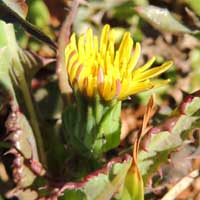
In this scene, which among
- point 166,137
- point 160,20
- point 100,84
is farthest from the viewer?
point 160,20

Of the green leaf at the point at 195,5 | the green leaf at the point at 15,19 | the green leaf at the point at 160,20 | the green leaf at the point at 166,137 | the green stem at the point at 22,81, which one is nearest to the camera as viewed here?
the green leaf at the point at 15,19

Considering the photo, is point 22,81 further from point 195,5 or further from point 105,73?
point 195,5

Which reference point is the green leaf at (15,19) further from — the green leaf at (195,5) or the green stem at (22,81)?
the green leaf at (195,5)

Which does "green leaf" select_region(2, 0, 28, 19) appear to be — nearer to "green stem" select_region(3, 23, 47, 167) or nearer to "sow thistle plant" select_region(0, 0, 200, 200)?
"sow thistle plant" select_region(0, 0, 200, 200)

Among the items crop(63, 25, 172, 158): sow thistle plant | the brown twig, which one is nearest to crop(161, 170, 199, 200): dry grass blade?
crop(63, 25, 172, 158): sow thistle plant

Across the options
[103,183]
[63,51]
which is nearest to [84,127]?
[103,183]

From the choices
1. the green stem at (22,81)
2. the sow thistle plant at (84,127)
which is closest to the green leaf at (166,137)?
the sow thistle plant at (84,127)
